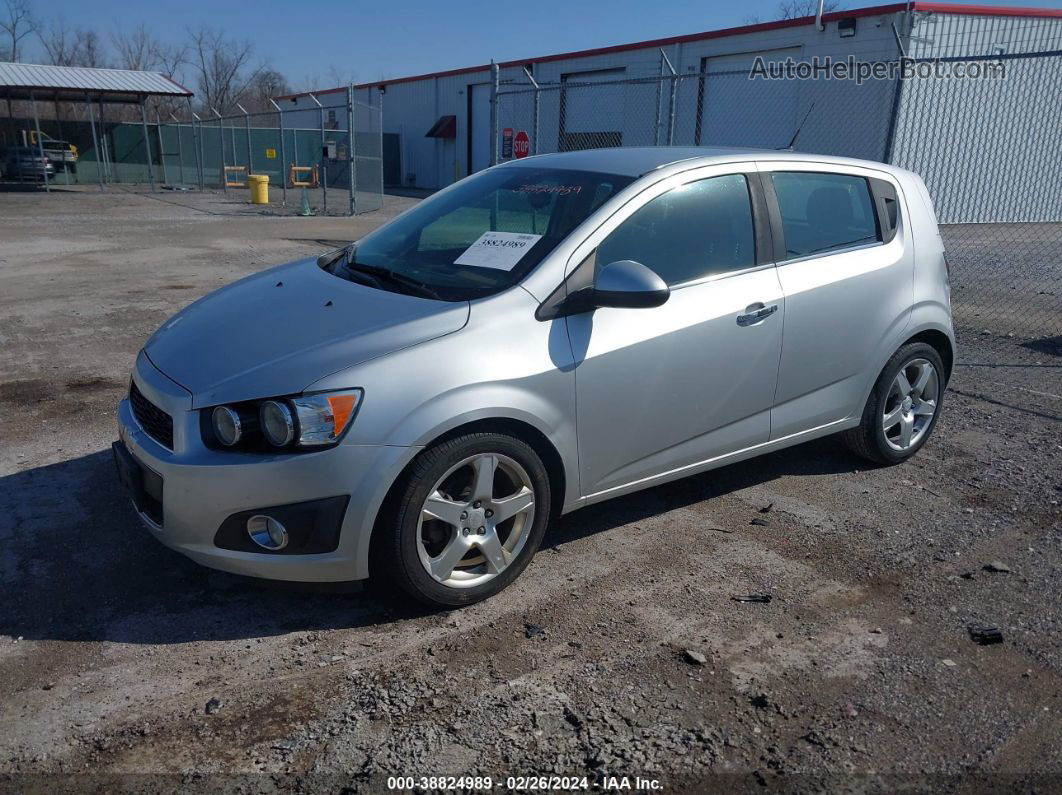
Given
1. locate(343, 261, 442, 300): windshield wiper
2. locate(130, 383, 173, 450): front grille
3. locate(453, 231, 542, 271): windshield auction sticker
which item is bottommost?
locate(130, 383, 173, 450): front grille

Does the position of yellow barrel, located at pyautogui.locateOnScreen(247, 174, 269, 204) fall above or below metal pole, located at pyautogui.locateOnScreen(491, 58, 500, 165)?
below

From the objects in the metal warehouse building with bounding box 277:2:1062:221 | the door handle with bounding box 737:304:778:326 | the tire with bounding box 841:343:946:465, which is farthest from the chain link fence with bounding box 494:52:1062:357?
the door handle with bounding box 737:304:778:326

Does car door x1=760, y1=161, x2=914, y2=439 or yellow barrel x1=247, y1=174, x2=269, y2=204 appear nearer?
car door x1=760, y1=161, x2=914, y2=439

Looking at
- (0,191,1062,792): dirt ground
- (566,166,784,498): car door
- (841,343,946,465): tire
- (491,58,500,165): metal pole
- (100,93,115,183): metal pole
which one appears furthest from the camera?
(100,93,115,183): metal pole

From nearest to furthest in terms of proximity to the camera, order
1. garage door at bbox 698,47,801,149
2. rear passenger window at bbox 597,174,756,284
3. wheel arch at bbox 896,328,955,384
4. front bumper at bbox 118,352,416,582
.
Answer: front bumper at bbox 118,352,416,582
rear passenger window at bbox 597,174,756,284
wheel arch at bbox 896,328,955,384
garage door at bbox 698,47,801,149

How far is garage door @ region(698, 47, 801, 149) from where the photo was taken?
66.9 ft

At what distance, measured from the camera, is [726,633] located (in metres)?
3.39

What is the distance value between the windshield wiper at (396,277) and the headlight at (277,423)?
2.79 ft

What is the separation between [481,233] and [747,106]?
18982 mm

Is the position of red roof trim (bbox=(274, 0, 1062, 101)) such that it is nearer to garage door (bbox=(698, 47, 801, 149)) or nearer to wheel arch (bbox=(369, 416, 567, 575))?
garage door (bbox=(698, 47, 801, 149))

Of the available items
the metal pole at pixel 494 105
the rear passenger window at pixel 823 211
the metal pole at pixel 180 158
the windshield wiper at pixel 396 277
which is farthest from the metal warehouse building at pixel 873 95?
the metal pole at pixel 180 158

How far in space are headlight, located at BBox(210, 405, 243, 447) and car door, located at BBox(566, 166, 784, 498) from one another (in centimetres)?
133

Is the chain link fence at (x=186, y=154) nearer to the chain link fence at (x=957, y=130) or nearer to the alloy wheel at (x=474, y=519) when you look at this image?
the chain link fence at (x=957, y=130)

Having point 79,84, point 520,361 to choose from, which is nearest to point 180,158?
point 79,84
